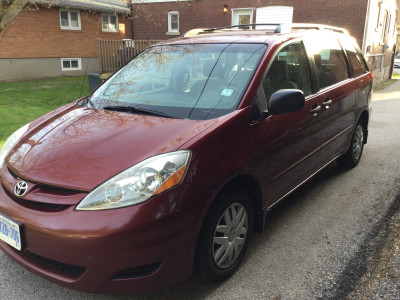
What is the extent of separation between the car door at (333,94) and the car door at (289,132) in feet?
0.61

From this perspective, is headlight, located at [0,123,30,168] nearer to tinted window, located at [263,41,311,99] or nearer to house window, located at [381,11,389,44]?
tinted window, located at [263,41,311,99]

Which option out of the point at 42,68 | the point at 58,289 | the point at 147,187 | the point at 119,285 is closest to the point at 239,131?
the point at 147,187

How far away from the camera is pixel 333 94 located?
383 cm

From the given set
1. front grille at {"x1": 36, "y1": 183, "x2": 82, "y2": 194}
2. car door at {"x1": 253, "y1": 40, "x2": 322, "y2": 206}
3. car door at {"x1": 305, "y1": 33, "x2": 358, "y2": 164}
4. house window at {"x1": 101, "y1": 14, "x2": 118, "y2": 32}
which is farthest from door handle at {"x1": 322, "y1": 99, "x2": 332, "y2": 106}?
house window at {"x1": 101, "y1": 14, "x2": 118, "y2": 32}

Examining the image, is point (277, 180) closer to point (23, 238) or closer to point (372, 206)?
point (372, 206)

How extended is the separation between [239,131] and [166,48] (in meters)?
1.52

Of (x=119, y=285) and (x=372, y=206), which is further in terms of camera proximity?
(x=372, y=206)

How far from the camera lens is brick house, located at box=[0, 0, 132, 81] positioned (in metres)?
15.7

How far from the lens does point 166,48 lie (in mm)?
3584

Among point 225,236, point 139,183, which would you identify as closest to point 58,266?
point 139,183

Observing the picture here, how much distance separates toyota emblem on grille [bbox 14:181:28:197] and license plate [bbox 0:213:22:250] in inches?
6.2

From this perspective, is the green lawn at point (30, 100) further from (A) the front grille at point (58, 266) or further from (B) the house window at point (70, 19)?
(A) the front grille at point (58, 266)

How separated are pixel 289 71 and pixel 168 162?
1.69 metres

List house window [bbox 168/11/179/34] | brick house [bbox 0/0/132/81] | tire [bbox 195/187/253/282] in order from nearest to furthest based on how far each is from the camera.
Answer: tire [bbox 195/187/253/282]
brick house [bbox 0/0/132/81]
house window [bbox 168/11/179/34]
